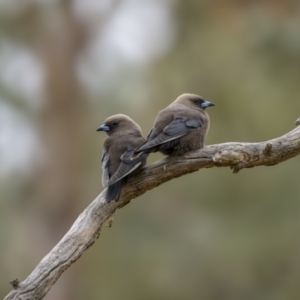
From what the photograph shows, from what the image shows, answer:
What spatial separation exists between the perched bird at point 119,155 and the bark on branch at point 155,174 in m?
0.10

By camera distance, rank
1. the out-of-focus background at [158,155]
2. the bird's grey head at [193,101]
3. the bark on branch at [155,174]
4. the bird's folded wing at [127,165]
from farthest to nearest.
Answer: the out-of-focus background at [158,155] < the bird's grey head at [193,101] < the bird's folded wing at [127,165] < the bark on branch at [155,174]

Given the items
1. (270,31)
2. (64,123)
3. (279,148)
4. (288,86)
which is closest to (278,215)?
(288,86)

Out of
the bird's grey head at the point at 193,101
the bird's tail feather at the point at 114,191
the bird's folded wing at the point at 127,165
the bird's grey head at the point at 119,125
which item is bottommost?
the bird's tail feather at the point at 114,191

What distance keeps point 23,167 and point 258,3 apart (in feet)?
18.7

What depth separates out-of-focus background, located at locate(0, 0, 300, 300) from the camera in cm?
1523

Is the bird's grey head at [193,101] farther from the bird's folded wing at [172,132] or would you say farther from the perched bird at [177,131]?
the bird's folded wing at [172,132]

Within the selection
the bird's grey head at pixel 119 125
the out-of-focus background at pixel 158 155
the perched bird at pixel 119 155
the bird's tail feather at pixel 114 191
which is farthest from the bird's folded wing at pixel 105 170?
the out-of-focus background at pixel 158 155

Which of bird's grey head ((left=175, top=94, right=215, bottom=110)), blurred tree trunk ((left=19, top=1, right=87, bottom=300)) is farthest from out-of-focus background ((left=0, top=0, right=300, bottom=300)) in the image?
bird's grey head ((left=175, top=94, right=215, bottom=110))

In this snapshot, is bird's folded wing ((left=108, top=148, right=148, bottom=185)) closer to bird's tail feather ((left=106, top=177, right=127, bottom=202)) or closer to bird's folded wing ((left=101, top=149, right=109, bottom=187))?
bird's tail feather ((left=106, top=177, right=127, bottom=202))

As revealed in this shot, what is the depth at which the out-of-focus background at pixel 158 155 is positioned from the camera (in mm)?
15234

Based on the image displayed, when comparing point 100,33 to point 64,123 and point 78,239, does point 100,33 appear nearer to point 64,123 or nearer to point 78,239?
point 64,123

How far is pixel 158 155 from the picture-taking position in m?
15.2

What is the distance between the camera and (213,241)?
53.4ft

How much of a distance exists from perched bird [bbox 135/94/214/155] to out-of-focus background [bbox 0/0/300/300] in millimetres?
7310
